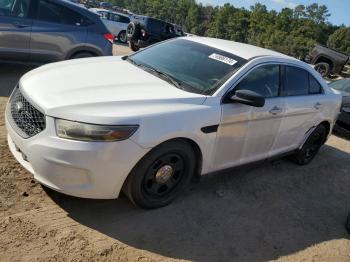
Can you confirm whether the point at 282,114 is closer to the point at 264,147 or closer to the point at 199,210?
the point at 264,147

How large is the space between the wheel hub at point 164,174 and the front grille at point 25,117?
1.13 meters

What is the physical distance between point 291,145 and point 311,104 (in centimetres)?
61

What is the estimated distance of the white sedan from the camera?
3.25 m

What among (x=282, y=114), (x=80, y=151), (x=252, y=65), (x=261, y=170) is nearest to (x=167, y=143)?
(x=80, y=151)

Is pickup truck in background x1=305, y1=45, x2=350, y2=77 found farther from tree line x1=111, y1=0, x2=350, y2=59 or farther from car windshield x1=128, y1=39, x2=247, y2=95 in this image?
car windshield x1=128, y1=39, x2=247, y2=95

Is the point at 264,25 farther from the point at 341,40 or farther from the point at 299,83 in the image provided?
the point at 299,83

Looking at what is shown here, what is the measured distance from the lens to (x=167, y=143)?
11.9 ft

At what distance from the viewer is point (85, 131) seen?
3.21 metres

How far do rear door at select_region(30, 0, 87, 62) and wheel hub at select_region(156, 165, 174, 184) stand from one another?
4.48m

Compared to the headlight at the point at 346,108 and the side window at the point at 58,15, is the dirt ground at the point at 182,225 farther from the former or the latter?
the headlight at the point at 346,108

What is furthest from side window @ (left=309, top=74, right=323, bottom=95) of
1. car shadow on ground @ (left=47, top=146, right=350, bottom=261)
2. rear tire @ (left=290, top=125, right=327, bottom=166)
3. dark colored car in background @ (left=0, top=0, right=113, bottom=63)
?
dark colored car in background @ (left=0, top=0, right=113, bottom=63)

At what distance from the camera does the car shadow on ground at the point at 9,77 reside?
22.3 feet

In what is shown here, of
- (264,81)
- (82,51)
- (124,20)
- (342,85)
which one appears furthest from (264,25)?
(264,81)

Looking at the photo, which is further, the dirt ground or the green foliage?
the green foliage
